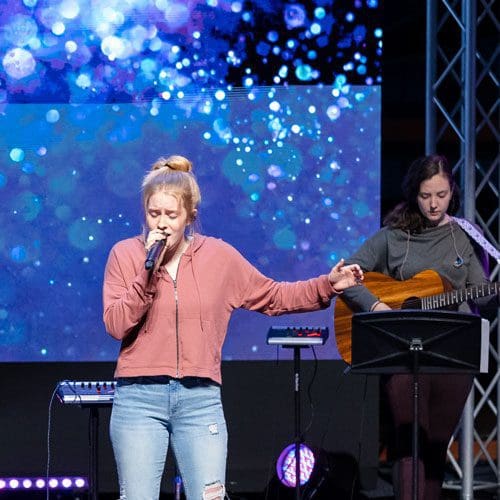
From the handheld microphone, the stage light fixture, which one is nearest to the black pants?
the handheld microphone

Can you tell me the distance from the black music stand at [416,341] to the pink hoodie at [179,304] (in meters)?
0.49

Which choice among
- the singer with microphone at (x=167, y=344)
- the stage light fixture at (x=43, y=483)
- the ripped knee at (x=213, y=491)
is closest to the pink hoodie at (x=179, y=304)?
the singer with microphone at (x=167, y=344)

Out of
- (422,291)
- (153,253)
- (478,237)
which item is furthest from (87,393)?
(478,237)

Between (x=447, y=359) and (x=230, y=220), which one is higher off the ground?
(x=230, y=220)

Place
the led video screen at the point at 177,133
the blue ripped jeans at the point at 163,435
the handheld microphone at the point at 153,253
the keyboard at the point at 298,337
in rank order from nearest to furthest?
the handheld microphone at the point at 153,253 → the blue ripped jeans at the point at 163,435 → the keyboard at the point at 298,337 → the led video screen at the point at 177,133

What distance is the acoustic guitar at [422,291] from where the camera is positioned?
4672mm

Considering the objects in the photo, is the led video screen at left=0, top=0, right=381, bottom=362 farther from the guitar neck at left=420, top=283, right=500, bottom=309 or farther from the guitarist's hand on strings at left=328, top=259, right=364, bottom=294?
the guitarist's hand on strings at left=328, top=259, right=364, bottom=294

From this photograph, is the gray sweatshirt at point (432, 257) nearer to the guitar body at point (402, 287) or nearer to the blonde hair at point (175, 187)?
the guitar body at point (402, 287)

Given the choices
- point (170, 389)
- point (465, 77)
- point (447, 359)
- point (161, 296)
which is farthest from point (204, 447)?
point (465, 77)

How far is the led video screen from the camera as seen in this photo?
19.5 ft

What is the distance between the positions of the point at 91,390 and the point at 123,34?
7.94 feet

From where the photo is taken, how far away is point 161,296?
3314mm

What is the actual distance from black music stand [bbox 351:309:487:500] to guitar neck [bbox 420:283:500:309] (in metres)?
0.69

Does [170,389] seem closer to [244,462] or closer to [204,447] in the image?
[204,447]
